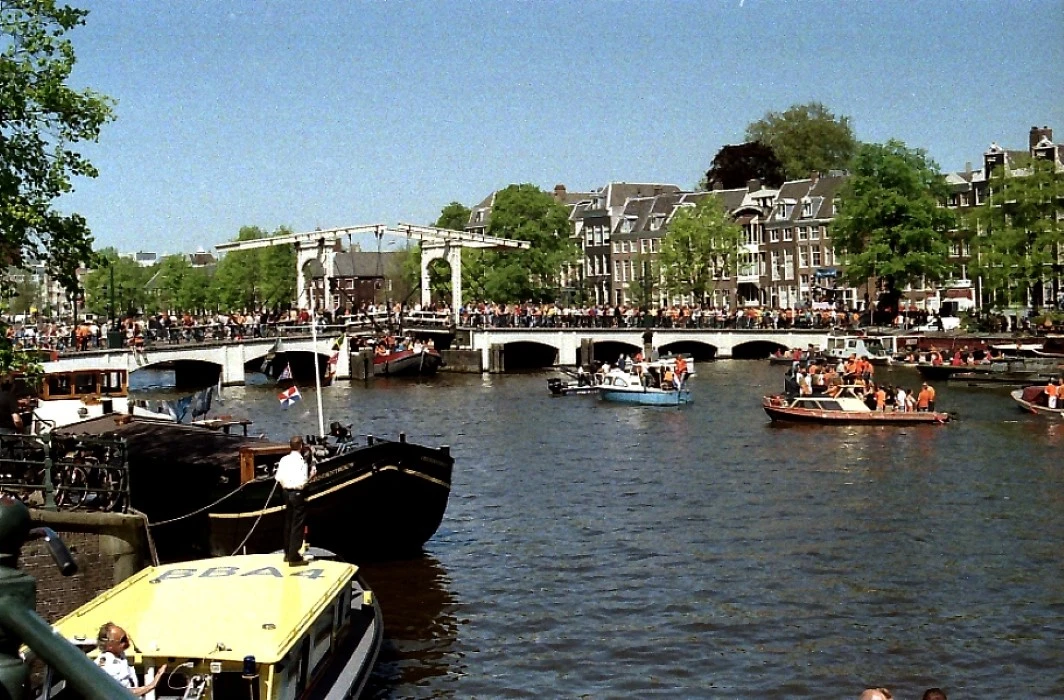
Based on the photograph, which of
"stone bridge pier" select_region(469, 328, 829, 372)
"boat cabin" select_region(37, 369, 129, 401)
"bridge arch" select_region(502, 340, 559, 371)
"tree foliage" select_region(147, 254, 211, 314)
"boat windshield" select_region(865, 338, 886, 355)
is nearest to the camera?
"boat cabin" select_region(37, 369, 129, 401)

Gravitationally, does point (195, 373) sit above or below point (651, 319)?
below

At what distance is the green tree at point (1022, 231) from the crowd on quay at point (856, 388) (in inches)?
1276

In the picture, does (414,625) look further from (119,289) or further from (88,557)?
(119,289)

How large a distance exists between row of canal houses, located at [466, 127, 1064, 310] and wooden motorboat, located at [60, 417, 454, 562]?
7556 cm

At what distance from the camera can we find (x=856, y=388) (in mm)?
53812

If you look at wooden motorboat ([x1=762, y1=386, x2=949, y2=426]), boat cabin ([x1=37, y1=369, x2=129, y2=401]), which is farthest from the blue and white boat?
boat cabin ([x1=37, y1=369, x2=129, y2=401])

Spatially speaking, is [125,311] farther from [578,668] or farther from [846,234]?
[578,668]

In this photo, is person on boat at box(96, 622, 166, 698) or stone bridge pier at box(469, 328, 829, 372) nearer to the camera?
person on boat at box(96, 622, 166, 698)

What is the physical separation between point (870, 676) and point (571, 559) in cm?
945

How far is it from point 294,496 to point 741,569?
10.5m

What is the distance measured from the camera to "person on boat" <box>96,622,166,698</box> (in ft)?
43.8

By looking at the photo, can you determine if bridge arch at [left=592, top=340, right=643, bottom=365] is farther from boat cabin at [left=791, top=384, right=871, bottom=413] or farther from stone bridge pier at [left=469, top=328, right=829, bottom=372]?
boat cabin at [left=791, top=384, right=871, bottom=413]

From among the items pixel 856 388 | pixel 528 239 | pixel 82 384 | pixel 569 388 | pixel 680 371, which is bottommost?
pixel 569 388

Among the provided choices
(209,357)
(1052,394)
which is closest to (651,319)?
(209,357)
